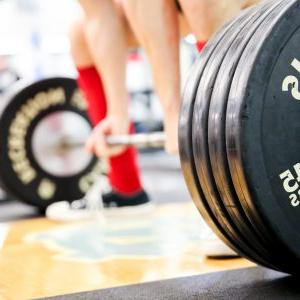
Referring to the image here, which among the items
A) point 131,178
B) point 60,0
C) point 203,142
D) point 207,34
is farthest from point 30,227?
point 60,0

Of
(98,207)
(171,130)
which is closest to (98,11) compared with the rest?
(171,130)

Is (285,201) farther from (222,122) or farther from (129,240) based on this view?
(129,240)

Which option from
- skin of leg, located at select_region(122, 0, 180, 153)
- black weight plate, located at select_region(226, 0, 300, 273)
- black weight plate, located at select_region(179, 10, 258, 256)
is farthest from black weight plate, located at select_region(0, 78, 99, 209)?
black weight plate, located at select_region(226, 0, 300, 273)

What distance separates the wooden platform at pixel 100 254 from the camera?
3.47ft

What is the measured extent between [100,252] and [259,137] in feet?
2.16

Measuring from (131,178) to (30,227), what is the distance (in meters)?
0.39

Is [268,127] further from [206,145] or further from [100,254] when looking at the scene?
[100,254]

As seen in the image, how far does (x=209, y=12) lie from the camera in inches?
46.6

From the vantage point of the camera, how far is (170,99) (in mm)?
1416

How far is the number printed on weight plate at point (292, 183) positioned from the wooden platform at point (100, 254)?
32cm

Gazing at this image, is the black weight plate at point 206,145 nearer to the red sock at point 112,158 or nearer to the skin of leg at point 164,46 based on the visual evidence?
the skin of leg at point 164,46

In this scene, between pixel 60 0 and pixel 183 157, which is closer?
pixel 183 157

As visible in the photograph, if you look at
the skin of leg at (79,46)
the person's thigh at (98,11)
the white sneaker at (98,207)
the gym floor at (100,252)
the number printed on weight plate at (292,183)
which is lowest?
the white sneaker at (98,207)

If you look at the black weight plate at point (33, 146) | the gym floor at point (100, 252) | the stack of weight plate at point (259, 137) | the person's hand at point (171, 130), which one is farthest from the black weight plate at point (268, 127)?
the black weight plate at point (33, 146)
